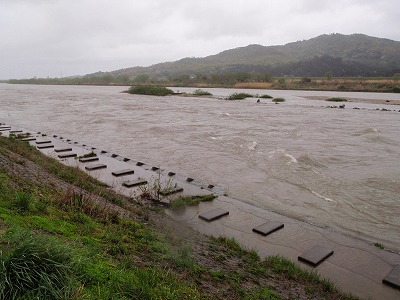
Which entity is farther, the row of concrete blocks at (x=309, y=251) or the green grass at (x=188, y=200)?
the green grass at (x=188, y=200)

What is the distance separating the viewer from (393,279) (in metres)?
5.75

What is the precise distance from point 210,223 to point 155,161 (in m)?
7.18

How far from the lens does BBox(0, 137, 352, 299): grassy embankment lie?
326cm

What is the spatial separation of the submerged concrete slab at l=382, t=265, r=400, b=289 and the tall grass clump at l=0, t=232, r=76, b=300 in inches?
215

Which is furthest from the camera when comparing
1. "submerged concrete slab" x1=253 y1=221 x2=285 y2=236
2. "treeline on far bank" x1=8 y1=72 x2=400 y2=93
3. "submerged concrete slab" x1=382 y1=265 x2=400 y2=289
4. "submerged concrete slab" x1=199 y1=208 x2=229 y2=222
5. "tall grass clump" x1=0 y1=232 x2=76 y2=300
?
"treeline on far bank" x1=8 y1=72 x2=400 y2=93

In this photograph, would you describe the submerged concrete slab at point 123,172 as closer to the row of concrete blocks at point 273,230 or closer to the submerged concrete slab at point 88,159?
the row of concrete blocks at point 273,230

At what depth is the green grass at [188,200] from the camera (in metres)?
8.84

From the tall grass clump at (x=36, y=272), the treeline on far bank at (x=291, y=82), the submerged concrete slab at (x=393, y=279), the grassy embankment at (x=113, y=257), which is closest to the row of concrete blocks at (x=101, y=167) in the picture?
the grassy embankment at (x=113, y=257)

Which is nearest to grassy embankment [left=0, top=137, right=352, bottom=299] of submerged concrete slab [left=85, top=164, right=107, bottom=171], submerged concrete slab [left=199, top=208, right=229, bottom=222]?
submerged concrete slab [left=199, top=208, right=229, bottom=222]

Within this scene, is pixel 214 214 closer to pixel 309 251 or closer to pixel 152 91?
pixel 309 251

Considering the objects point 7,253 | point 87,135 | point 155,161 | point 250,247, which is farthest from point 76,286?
point 87,135

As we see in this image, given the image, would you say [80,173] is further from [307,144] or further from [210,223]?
[307,144]

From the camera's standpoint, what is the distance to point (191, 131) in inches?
899

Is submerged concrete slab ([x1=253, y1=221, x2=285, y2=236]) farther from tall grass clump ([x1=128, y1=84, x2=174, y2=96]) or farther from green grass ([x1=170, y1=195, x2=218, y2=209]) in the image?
tall grass clump ([x1=128, y1=84, x2=174, y2=96])
